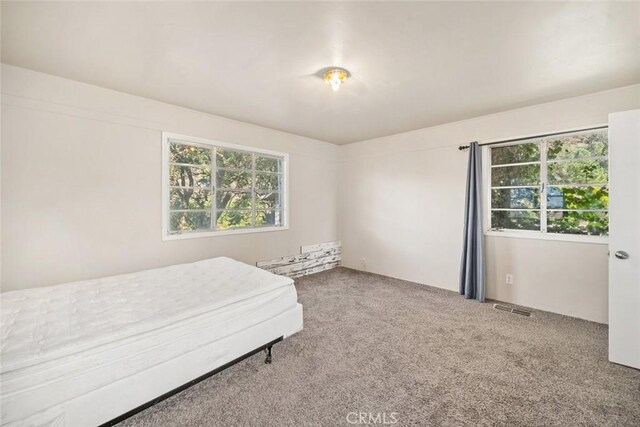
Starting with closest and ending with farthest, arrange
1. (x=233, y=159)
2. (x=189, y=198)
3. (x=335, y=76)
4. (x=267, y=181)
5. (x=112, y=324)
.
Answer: (x=112, y=324)
(x=335, y=76)
(x=189, y=198)
(x=233, y=159)
(x=267, y=181)

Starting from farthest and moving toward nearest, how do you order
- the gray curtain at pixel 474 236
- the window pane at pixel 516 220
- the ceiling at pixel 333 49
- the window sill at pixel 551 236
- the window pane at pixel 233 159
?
the window pane at pixel 233 159, the gray curtain at pixel 474 236, the window pane at pixel 516 220, the window sill at pixel 551 236, the ceiling at pixel 333 49

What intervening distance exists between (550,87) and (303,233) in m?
3.69

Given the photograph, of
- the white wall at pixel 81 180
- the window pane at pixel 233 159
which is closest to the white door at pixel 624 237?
the window pane at pixel 233 159

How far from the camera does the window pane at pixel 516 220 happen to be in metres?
3.35

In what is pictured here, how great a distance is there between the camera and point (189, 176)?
11.1ft

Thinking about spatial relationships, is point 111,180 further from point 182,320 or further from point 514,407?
point 514,407

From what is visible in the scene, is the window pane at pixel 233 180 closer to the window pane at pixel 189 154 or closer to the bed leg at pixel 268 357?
the window pane at pixel 189 154

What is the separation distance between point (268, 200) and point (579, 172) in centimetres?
404

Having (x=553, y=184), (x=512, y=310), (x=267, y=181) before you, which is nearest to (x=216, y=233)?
(x=267, y=181)

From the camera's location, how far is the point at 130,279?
2428mm

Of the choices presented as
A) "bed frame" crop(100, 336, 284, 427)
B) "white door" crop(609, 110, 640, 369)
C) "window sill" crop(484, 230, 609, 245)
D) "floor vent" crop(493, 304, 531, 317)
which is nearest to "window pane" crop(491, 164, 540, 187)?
"window sill" crop(484, 230, 609, 245)

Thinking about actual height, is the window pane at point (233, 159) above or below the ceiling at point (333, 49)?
below

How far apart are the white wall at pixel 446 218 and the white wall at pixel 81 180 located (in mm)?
2713

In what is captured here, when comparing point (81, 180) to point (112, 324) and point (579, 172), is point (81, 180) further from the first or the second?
point (579, 172)
